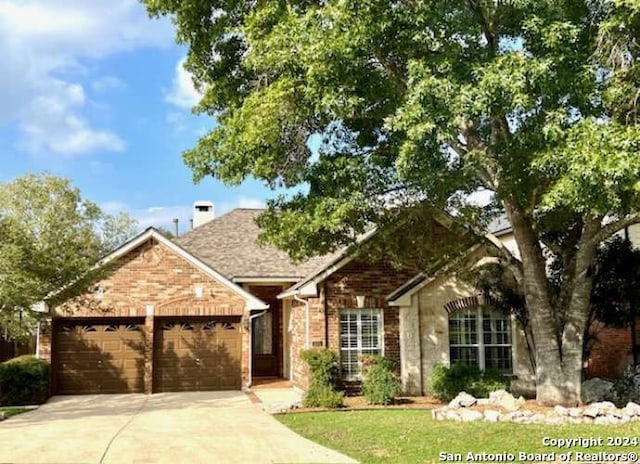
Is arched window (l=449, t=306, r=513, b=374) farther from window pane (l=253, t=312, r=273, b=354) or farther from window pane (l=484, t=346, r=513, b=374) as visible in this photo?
window pane (l=253, t=312, r=273, b=354)

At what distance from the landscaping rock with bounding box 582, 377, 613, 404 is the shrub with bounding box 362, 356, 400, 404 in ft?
15.2

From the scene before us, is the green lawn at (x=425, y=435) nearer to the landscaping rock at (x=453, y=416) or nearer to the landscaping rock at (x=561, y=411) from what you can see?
the landscaping rock at (x=453, y=416)

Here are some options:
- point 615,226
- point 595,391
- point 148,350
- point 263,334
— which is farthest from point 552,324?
point 263,334

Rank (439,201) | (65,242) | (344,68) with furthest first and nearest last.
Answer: (65,242)
(439,201)
(344,68)

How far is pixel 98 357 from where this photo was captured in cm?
1995

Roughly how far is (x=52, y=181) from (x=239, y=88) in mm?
18253

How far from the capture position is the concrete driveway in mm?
10352

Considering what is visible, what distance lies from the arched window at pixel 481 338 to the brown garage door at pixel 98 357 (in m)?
9.72

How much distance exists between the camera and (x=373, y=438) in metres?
11.5

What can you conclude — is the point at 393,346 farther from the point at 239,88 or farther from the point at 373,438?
the point at 239,88

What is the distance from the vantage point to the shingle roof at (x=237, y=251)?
74.6ft

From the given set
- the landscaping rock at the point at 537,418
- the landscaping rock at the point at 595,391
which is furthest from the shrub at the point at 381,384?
the landscaping rock at the point at 595,391

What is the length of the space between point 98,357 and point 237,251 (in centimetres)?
662

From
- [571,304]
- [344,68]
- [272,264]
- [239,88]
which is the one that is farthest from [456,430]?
[272,264]
